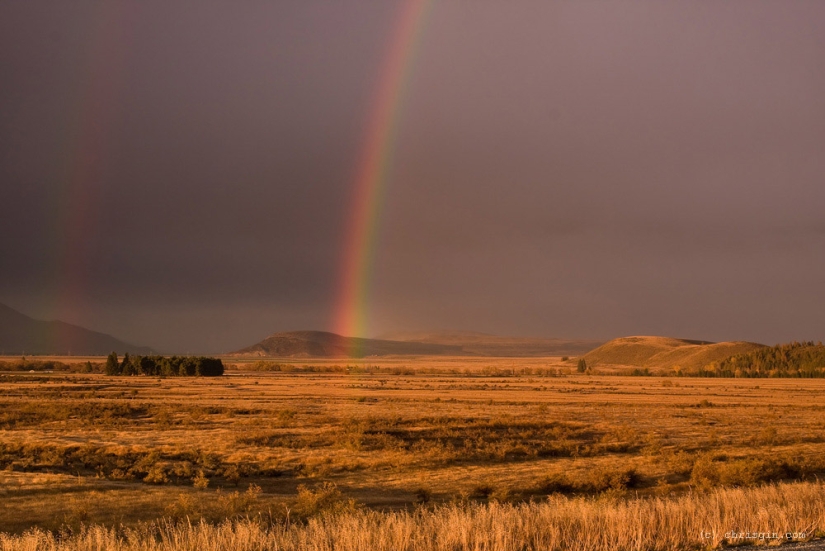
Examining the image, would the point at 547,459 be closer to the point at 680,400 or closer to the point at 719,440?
the point at 719,440

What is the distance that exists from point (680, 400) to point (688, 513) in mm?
63603

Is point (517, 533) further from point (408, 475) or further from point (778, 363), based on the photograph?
point (778, 363)

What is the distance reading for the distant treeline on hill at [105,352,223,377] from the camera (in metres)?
138

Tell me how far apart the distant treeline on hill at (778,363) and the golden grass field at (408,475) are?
10595cm

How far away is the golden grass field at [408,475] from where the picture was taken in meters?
12.6

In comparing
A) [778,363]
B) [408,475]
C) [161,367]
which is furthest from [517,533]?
[778,363]

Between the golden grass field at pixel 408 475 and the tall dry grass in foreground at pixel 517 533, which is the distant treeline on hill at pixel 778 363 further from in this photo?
the tall dry grass in foreground at pixel 517 533

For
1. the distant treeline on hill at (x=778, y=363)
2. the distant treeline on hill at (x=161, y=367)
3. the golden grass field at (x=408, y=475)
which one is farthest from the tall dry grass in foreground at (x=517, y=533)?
the distant treeline on hill at (x=778, y=363)

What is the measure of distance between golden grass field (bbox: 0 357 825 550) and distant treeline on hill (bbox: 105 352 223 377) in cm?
8256

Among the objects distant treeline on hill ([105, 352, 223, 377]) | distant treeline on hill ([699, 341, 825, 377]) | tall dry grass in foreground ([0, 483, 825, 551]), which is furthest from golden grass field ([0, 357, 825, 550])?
distant treeline on hill ([699, 341, 825, 377])

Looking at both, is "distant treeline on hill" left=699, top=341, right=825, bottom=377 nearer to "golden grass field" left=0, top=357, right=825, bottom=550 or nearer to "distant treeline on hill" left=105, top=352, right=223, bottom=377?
"golden grass field" left=0, top=357, right=825, bottom=550

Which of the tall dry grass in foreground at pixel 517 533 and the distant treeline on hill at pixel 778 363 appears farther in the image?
the distant treeline on hill at pixel 778 363

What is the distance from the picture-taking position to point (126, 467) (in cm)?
2844

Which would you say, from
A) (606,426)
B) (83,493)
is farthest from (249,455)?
(606,426)
